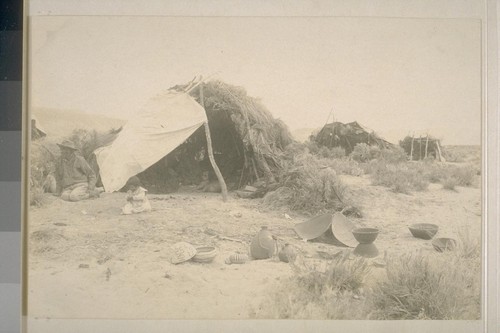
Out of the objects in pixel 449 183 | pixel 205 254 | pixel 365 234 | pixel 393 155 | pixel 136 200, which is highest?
pixel 393 155

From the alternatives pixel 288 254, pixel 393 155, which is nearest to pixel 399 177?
pixel 393 155

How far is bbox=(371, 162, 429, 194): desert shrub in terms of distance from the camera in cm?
247

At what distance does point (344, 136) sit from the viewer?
8.09ft

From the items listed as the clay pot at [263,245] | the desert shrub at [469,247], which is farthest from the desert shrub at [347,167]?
the desert shrub at [469,247]

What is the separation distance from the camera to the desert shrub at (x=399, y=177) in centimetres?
247

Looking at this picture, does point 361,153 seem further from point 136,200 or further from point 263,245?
point 136,200

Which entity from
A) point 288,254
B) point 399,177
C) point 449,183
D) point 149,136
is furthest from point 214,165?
point 449,183

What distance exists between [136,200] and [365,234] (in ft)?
4.26

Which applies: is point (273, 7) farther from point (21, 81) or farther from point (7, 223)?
point (7, 223)

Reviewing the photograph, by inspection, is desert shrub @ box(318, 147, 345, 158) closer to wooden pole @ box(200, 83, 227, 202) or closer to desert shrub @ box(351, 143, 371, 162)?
desert shrub @ box(351, 143, 371, 162)

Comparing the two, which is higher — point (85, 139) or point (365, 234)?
point (85, 139)

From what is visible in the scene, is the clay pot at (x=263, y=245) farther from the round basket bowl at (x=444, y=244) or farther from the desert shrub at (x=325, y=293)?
the round basket bowl at (x=444, y=244)

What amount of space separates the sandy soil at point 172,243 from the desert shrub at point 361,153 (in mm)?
114

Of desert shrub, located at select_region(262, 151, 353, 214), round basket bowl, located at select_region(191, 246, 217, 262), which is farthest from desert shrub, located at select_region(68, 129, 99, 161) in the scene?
desert shrub, located at select_region(262, 151, 353, 214)
